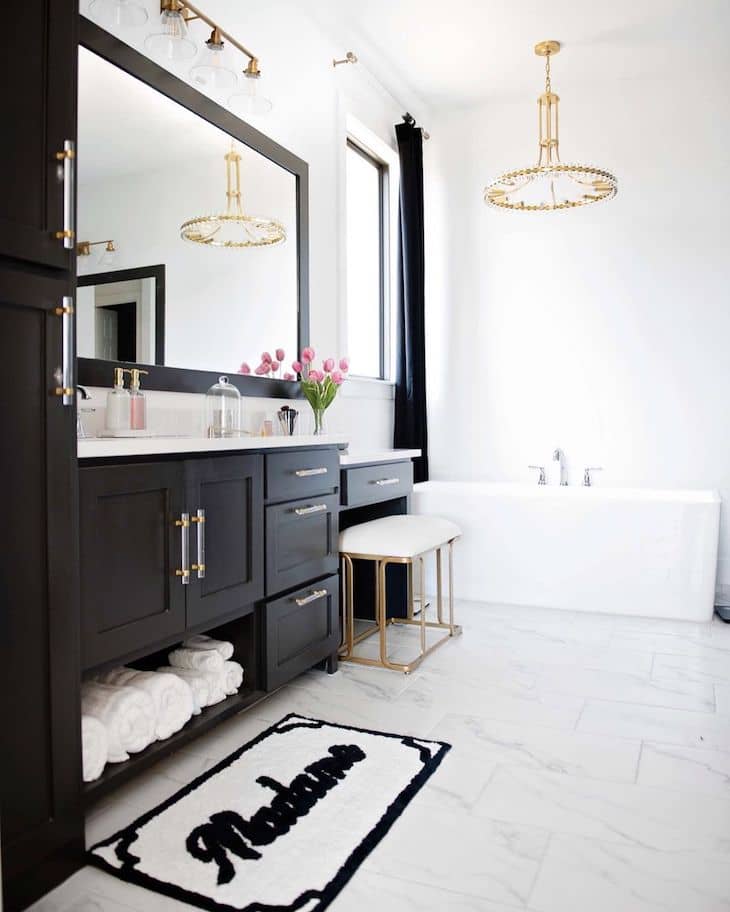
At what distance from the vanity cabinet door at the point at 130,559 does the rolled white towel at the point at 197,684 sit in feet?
0.74

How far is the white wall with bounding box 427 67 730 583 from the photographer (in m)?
4.04

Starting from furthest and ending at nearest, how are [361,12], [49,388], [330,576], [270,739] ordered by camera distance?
[361,12] → [330,576] → [270,739] → [49,388]

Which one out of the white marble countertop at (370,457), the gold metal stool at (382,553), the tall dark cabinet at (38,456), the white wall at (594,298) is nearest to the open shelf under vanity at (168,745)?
the tall dark cabinet at (38,456)

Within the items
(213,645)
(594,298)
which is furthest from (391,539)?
(594,298)

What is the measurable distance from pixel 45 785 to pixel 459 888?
0.80 m

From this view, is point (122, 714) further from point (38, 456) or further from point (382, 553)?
point (382, 553)

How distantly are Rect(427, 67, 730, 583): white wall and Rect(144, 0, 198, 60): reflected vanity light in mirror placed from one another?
2.53 m

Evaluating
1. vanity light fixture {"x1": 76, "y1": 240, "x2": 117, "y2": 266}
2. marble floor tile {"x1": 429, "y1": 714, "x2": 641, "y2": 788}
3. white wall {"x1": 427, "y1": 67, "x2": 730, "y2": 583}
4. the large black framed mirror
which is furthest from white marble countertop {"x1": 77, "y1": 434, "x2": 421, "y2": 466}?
white wall {"x1": 427, "y1": 67, "x2": 730, "y2": 583}

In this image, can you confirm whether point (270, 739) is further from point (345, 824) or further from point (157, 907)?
point (157, 907)

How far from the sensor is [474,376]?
459cm

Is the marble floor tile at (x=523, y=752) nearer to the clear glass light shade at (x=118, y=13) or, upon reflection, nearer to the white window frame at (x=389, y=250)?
the clear glass light shade at (x=118, y=13)

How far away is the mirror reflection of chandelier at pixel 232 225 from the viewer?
261cm

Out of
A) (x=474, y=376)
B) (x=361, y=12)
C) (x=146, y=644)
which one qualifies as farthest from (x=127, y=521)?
(x=474, y=376)

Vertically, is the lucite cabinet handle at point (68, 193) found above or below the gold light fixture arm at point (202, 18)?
below
